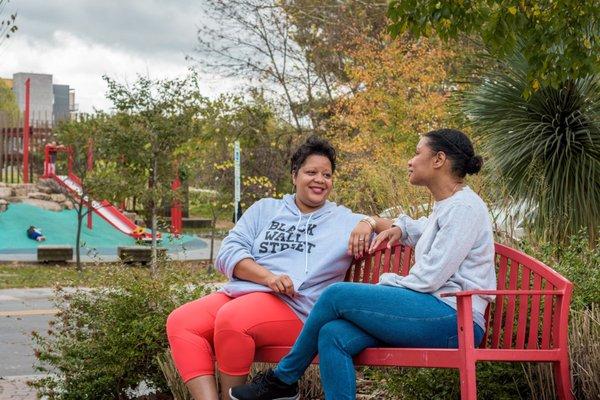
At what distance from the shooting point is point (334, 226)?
4930 mm

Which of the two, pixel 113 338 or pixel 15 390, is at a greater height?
pixel 113 338

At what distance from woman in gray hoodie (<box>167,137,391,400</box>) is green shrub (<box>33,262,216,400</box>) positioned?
0.57m

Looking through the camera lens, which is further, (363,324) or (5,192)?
(5,192)

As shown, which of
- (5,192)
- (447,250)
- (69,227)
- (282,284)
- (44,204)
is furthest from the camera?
(44,204)

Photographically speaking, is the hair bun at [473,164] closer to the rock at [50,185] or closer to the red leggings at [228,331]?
the red leggings at [228,331]

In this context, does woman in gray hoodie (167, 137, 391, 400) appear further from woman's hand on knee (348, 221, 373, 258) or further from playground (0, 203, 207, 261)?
playground (0, 203, 207, 261)

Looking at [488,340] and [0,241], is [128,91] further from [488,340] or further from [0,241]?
[488,340]

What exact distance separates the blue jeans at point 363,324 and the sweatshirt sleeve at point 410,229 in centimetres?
52

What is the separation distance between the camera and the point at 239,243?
16.3 ft

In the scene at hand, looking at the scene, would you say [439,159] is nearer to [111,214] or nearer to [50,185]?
[111,214]

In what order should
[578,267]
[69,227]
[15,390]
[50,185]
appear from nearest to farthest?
1. [578,267]
2. [15,390]
3. [69,227]
4. [50,185]

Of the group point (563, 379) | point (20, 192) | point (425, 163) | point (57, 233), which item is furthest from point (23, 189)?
point (563, 379)

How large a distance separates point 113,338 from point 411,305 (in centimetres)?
178

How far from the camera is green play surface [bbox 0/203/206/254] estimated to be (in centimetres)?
2806
